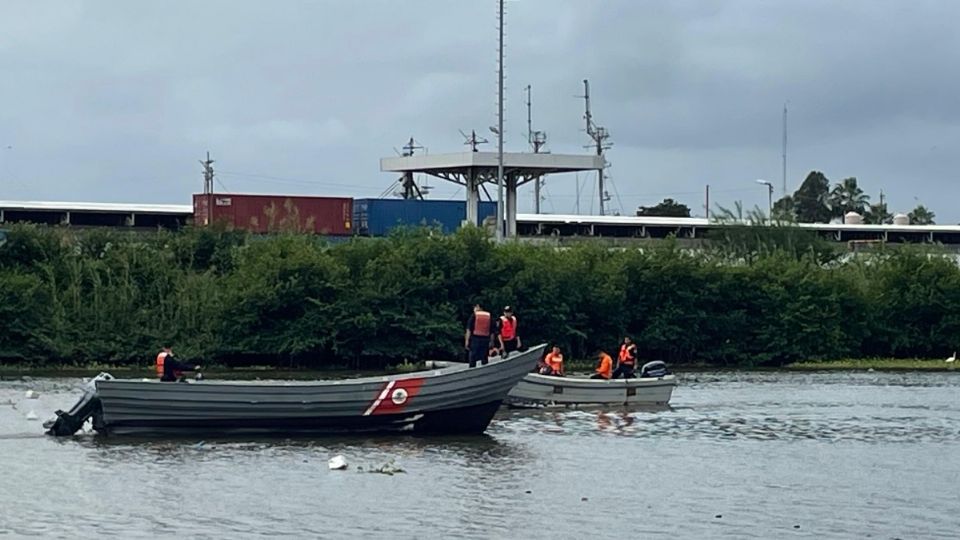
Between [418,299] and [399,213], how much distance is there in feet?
75.9

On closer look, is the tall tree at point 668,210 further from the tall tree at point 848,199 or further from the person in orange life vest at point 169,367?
the person in orange life vest at point 169,367

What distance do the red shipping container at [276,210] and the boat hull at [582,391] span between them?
42.4 m

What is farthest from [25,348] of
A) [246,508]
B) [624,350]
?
[246,508]

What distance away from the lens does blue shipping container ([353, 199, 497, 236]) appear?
86.8m

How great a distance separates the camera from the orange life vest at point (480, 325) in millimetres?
32938

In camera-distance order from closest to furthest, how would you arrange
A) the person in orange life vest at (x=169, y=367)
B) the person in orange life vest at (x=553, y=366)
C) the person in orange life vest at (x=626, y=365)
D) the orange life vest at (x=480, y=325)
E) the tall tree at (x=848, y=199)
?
the person in orange life vest at (x=169, y=367) → the orange life vest at (x=480, y=325) → the person in orange life vest at (x=553, y=366) → the person in orange life vest at (x=626, y=365) → the tall tree at (x=848, y=199)

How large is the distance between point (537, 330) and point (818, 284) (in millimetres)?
13236

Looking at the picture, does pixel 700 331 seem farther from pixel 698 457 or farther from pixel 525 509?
pixel 525 509

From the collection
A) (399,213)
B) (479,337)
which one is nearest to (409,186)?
(399,213)

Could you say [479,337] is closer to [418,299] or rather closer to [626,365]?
[626,365]

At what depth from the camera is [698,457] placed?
31.4 meters

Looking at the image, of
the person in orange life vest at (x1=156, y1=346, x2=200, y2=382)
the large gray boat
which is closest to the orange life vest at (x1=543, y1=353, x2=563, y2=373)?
the large gray boat

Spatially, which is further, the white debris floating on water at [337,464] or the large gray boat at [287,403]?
the large gray boat at [287,403]


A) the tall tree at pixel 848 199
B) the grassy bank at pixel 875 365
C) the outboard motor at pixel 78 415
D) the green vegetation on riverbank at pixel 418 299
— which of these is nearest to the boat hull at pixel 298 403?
the outboard motor at pixel 78 415
